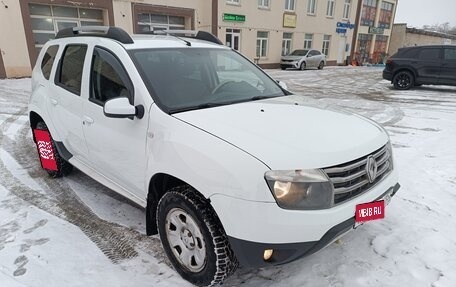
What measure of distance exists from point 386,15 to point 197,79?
134 ft

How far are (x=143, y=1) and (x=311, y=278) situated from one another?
18.7 m

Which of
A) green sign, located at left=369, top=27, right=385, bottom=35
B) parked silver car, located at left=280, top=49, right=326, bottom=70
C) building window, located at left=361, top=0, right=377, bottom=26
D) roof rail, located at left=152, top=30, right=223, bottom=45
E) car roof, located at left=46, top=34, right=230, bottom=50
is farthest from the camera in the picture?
green sign, located at left=369, top=27, right=385, bottom=35

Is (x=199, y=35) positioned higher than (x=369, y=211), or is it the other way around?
(x=199, y=35)

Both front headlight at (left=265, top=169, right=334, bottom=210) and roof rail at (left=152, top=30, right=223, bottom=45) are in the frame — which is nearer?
front headlight at (left=265, top=169, right=334, bottom=210)

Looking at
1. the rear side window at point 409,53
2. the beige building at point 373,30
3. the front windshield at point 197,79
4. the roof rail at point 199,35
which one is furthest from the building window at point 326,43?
the front windshield at point 197,79

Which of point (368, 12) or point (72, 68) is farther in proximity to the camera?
point (368, 12)

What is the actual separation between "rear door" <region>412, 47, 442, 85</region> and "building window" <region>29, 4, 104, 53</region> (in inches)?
600

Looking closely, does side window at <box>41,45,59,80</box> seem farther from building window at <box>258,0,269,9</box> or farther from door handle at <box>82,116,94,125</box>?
building window at <box>258,0,269,9</box>

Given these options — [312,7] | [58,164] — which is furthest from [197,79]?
[312,7]

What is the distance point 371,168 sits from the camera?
2.36 meters

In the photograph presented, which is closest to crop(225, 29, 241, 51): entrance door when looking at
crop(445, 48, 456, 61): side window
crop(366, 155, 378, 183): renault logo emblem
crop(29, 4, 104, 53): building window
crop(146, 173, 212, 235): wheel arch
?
crop(29, 4, 104, 53): building window

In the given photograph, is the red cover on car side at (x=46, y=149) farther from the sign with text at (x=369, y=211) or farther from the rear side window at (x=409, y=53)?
the rear side window at (x=409, y=53)

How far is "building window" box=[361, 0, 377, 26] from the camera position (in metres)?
33.5

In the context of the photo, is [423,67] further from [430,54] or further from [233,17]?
[233,17]
